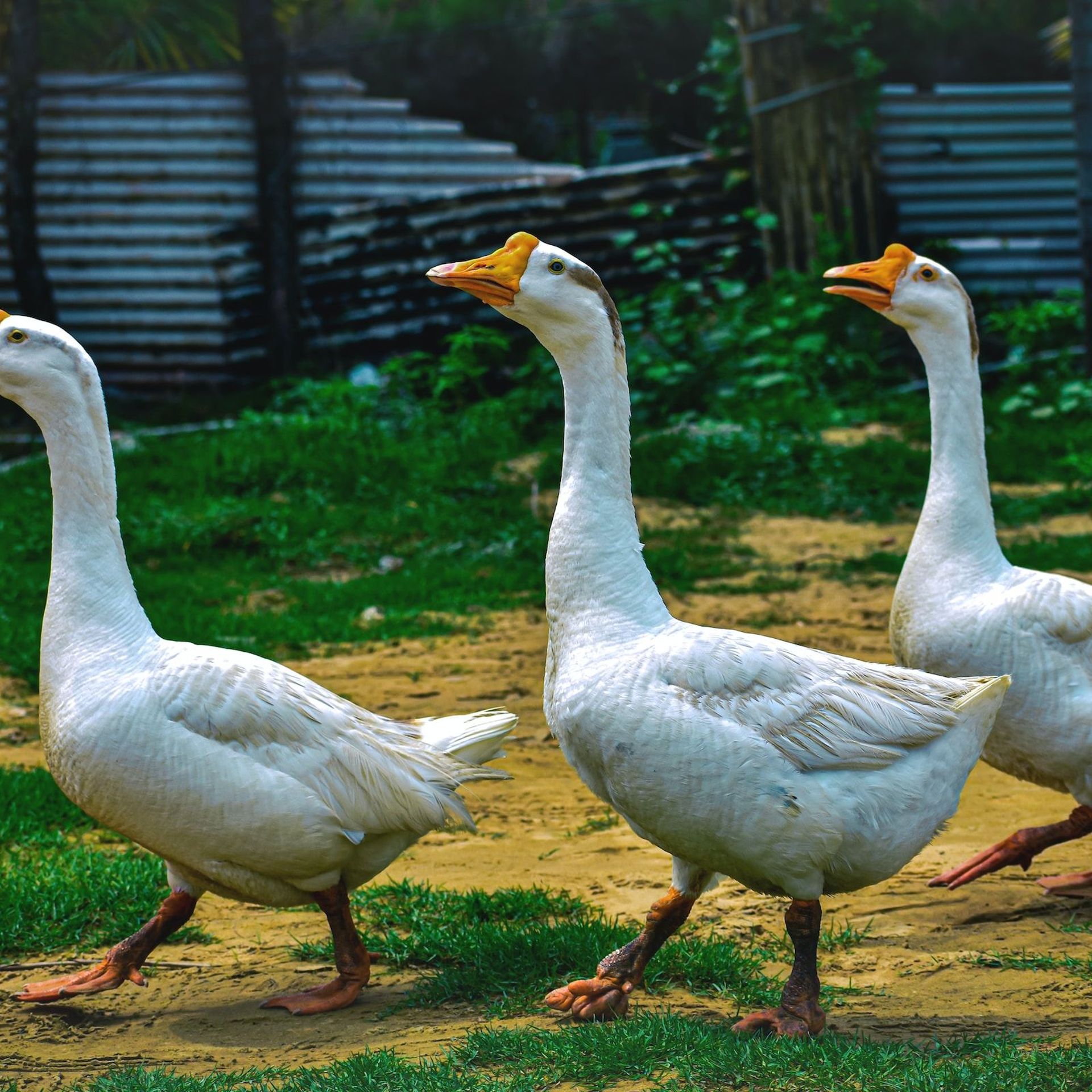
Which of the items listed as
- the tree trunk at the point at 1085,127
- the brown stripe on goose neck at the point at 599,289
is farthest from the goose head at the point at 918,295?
the tree trunk at the point at 1085,127

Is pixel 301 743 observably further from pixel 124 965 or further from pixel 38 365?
pixel 38 365

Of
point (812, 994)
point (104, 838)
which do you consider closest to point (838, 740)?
point (812, 994)

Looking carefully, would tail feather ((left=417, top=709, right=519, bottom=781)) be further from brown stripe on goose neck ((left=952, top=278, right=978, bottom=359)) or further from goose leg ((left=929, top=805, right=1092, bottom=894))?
brown stripe on goose neck ((left=952, top=278, right=978, bottom=359))

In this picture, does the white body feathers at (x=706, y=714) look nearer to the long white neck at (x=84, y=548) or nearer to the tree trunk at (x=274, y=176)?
the long white neck at (x=84, y=548)

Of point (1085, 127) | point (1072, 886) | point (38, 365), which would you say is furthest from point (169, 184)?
point (1072, 886)

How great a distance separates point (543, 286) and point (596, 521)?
615 mm

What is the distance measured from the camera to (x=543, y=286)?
3.54 m

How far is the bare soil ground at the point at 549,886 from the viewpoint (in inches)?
135

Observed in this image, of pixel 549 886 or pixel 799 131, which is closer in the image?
pixel 549 886

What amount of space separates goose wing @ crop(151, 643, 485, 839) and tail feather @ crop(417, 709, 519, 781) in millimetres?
146

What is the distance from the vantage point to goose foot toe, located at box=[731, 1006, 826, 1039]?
325cm

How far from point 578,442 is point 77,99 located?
32.3 ft

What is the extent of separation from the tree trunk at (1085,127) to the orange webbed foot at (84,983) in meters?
8.46

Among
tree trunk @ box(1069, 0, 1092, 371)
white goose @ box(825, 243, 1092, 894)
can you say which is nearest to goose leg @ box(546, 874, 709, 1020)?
white goose @ box(825, 243, 1092, 894)
